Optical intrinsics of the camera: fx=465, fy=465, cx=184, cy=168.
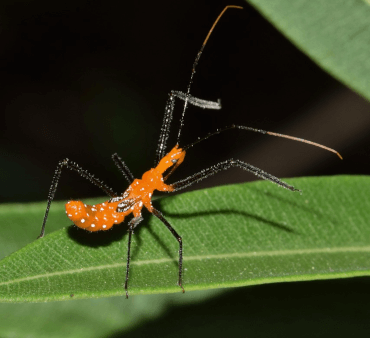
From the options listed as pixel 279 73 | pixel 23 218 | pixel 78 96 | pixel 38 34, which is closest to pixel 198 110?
pixel 279 73

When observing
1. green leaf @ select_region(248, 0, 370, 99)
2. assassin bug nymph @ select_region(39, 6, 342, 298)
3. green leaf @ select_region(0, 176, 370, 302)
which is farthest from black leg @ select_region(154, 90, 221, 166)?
green leaf @ select_region(248, 0, 370, 99)

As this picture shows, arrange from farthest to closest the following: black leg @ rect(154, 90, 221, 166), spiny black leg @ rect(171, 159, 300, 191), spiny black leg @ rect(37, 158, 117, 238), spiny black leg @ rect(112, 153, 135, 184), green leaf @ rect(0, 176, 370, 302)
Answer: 1. spiny black leg @ rect(112, 153, 135, 184)
2. black leg @ rect(154, 90, 221, 166)
3. spiny black leg @ rect(37, 158, 117, 238)
4. spiny black leg @ rect(171, 159, 300, 191)
5. green leaf @ rect(0, 176, 370, 302)

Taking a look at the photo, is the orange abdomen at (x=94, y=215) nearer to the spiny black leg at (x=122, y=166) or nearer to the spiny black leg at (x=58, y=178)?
the spiny black leg at (x=58, y=178)

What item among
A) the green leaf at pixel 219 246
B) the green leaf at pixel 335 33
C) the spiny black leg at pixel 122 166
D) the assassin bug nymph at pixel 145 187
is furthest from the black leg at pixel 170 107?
the green leaf at pixel 335 33

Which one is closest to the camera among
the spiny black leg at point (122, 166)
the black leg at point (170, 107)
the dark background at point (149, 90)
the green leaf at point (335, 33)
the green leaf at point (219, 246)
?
the green leaf at point (335, 33)

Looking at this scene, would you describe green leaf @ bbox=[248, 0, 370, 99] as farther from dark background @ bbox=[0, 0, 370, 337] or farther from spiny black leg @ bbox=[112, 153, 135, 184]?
dark background @ bbox=[0, 0, 370, 337]

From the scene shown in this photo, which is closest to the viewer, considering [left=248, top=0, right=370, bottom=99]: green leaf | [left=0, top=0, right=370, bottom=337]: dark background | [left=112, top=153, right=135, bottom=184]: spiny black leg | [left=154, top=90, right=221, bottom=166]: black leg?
[left=248, top=0, right=370, bottom=99]: green leaf

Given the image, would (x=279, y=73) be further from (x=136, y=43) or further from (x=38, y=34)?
(x=38, y=34)
